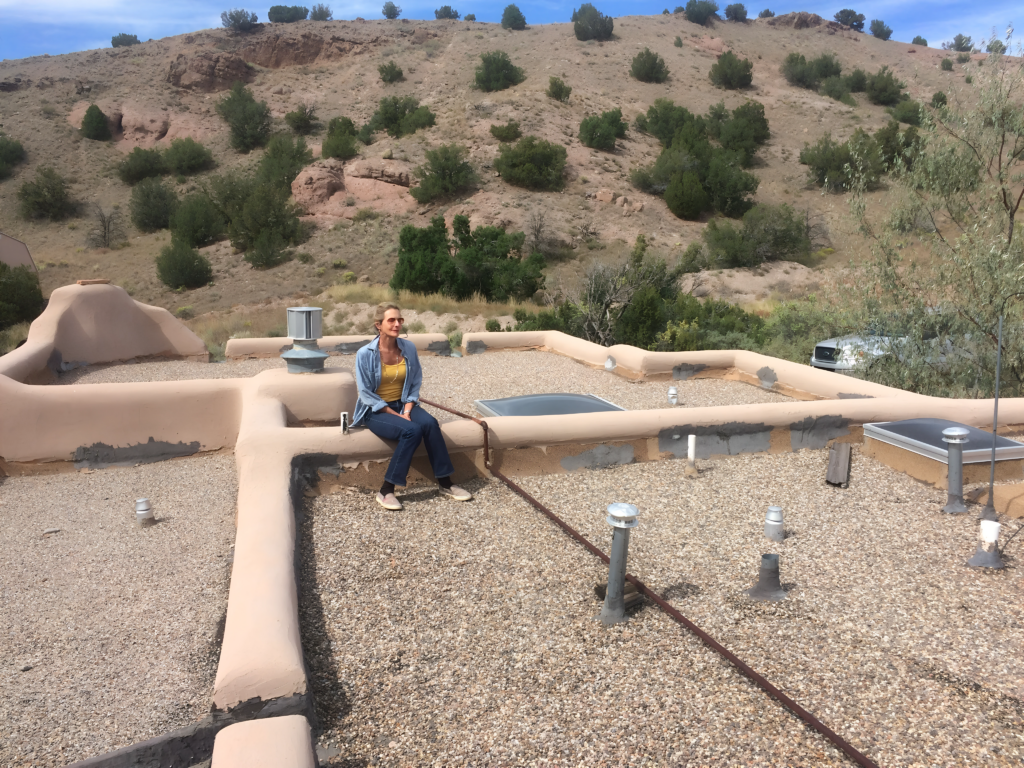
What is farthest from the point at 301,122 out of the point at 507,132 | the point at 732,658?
the point at 732,658

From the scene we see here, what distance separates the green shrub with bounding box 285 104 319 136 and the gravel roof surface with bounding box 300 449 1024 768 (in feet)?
158

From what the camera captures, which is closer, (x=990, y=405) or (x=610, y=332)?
(x=990, y=405)

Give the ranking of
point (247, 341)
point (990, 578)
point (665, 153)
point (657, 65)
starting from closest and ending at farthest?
point (990, 578) < point (247, 341) < point (665, 153) < point (657, 65)

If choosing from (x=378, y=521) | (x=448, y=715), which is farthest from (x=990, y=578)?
(x=378, y=521)

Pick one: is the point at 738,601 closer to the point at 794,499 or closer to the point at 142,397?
the point at 794,499

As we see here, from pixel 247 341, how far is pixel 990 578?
10840mm

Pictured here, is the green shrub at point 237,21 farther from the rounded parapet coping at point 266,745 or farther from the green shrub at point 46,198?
the rounded parapet coping at point 266,745

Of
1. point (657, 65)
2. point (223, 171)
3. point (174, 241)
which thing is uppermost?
point (657, 65)

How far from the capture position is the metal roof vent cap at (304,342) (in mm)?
6785

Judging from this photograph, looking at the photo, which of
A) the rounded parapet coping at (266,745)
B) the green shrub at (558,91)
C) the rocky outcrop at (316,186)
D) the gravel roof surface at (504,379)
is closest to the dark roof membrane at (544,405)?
the gravel roof surface at (504,379)

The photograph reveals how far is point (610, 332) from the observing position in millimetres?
14984

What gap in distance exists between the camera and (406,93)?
52.1 metres

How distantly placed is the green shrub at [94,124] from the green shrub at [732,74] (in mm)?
44676

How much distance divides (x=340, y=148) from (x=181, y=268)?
41.7 feet
